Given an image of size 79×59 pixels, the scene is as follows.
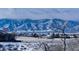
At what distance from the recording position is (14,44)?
1.62 m

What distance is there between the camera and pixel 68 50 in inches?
63.6

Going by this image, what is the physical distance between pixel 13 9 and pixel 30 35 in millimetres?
367

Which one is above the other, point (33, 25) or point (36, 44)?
point (33, 25)

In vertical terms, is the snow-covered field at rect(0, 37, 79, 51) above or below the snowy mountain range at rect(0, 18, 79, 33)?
below

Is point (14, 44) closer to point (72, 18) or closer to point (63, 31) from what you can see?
point (63, 31)

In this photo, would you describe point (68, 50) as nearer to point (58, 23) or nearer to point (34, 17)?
point (58, 23)

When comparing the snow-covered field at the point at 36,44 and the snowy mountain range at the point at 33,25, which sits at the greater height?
the snowy mountain range at the point at 33,25

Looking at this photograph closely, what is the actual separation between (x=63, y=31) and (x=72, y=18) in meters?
0.18
